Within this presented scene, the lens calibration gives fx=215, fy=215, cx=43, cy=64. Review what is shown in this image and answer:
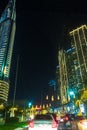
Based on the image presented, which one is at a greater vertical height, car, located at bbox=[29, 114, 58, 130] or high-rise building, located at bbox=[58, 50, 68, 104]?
high-rise building, located at bbox=[58, 50, 68, 104]

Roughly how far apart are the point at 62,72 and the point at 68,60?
450 inches

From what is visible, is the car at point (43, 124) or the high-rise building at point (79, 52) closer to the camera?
the car at point (43, 124)

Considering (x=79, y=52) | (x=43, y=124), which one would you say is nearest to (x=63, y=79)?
(x=79, y=52)

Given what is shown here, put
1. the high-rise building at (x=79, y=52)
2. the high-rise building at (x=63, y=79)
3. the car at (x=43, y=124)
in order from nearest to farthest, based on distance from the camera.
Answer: the car at (x=43, y=124)
the high-rise building at (x=79, y=52)
the high-rise building at (x=63, y=79)

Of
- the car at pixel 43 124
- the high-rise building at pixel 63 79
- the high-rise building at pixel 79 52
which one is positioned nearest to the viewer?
the car at pixel 43 124

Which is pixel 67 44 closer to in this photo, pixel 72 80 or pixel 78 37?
pixel 78 37

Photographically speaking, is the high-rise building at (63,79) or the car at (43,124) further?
the high-rise building at (63,79)

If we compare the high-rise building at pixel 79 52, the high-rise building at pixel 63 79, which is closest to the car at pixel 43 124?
the high-rise building at pixel 79 52

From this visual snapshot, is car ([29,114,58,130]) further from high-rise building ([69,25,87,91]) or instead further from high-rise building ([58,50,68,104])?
high-rise building ([58,50,68,104])

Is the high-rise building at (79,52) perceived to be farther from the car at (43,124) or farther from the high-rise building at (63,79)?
the car at (43,124)

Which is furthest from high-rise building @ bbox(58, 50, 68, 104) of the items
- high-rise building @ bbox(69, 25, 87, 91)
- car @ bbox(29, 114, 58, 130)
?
car @ bbox(29, 114, 58, 130)

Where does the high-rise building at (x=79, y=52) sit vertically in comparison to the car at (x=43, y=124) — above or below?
above

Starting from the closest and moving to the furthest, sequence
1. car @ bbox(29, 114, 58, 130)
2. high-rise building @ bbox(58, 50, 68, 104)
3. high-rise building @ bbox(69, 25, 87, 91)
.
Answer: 1. car @ bbox(29, 114, 58, 130)
2. high-rise building @ bbox(69, 25, 87, 91)
3. high-rise building @ bbox(58, 50, 68, 104)

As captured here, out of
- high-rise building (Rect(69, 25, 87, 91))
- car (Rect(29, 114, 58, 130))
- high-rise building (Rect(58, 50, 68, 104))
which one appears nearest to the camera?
car (Rect(29, 114, 58, 130))
